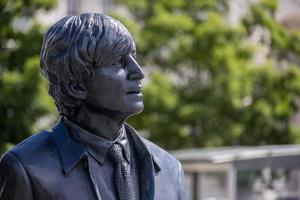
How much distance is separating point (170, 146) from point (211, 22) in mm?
2919

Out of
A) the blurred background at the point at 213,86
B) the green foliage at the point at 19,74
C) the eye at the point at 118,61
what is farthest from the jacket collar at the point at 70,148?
the blurred background at the point at 213,86

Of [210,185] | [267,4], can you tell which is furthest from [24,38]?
[267,4]

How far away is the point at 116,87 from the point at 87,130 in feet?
0.59

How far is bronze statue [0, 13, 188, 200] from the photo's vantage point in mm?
3510

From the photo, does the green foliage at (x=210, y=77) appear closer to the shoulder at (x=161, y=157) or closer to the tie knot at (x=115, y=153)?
the shoulder at (x=161, y=157)

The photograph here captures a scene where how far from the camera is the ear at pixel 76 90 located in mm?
3559

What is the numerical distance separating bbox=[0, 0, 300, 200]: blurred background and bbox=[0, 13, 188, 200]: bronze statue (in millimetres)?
16073

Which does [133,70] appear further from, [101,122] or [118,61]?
[101,122]

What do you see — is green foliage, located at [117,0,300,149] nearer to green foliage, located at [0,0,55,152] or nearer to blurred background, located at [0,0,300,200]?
blurred background, located at [0,0,300,200]

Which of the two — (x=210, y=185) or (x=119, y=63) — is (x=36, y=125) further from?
(x=119, y=63)

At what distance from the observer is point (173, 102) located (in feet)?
81.7

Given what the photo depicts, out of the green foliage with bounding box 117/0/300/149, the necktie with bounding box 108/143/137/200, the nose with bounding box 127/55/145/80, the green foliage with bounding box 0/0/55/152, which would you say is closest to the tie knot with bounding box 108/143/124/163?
the necktie with bounding box 108/143/137/200

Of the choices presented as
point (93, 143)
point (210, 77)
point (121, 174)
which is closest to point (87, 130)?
point (93, 143)

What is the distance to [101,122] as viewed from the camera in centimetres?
362
